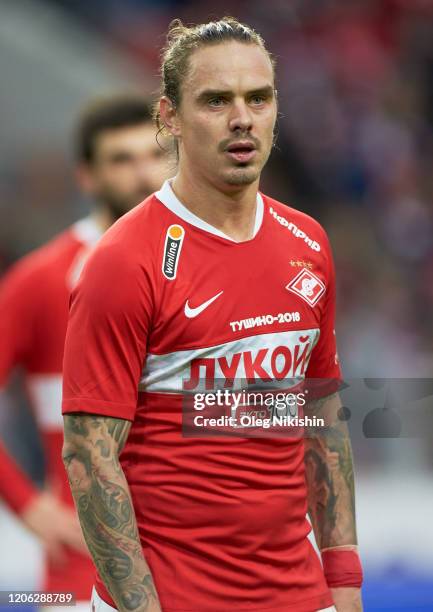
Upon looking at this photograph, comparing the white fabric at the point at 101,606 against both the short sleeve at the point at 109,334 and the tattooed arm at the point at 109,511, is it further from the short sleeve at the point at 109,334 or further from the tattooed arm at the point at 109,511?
the short sleeve at the point at 109,334

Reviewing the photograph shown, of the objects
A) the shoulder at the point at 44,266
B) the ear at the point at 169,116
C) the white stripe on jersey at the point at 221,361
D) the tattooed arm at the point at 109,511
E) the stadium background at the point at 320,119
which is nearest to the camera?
the tattooed arm at the point at 109,511

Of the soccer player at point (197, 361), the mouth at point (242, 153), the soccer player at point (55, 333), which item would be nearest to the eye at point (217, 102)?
the soccer player at point (197, 361)

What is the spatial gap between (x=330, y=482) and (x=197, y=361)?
0.62 meters

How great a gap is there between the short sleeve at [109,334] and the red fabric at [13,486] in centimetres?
193

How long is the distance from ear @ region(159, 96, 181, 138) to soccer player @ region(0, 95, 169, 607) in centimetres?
138

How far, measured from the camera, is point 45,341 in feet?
14.8

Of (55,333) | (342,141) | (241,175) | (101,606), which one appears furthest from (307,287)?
(342,141)

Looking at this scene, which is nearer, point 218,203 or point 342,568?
point 218,203

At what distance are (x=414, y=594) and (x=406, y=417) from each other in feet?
6.49

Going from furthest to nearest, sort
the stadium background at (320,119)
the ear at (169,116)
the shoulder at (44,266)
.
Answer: the stadium background at (320,119)
the shoulder at (44,266)
the ear at (169,116)

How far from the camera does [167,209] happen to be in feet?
9.55

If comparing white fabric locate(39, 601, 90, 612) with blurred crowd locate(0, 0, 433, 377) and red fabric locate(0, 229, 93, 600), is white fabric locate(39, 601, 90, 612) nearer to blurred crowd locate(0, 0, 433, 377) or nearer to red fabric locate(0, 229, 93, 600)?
red fabric locate(0, 229, 93, 600)

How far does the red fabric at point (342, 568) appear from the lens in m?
3.07
